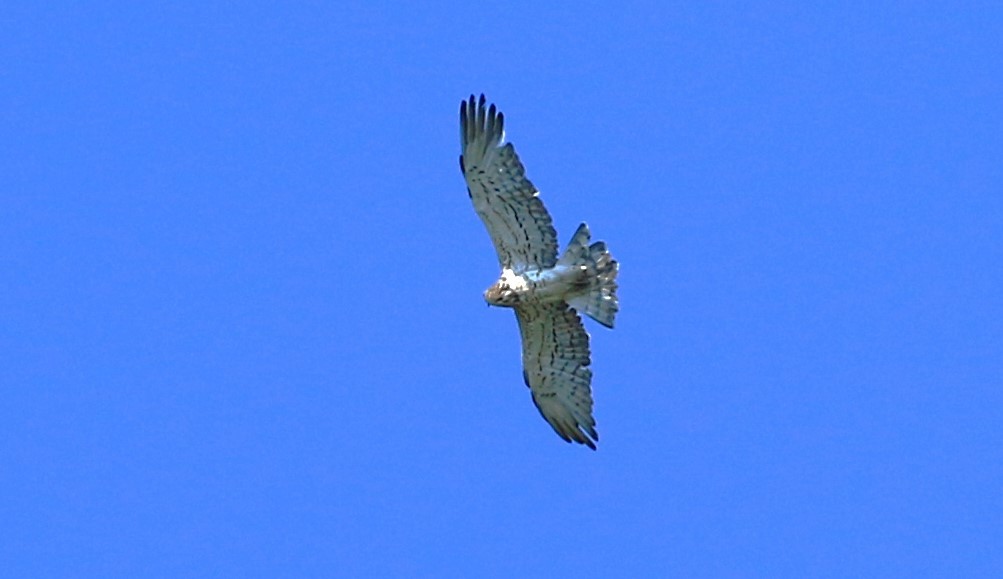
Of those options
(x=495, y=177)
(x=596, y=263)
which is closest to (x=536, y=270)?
(x=596, y=263)

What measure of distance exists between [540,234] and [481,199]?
2.03 ft

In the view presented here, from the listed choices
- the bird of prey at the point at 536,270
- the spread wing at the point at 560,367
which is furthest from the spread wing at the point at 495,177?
the spread wing at the point at 560,367

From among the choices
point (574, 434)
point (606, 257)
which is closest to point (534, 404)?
point (574, 434)

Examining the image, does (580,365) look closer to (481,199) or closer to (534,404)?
(534,404)

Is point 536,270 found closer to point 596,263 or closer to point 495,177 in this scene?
point 596,263

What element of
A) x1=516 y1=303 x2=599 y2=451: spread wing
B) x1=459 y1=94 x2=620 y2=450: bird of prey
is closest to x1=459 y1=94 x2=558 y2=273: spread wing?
x1=459 y1=94 x2=620 y2=450: bird of prey

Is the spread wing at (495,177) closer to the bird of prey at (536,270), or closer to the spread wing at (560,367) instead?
the bird of prey at (536,270)

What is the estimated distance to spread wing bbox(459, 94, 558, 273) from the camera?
56.0 ft

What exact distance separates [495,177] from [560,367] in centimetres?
205

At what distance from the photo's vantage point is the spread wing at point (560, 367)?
17766mm

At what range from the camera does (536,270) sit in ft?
57.2

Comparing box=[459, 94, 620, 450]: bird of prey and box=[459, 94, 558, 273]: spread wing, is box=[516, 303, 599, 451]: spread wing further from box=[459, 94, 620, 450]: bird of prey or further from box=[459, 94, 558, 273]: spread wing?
box=[459, 94, 558, 273]: spread wing

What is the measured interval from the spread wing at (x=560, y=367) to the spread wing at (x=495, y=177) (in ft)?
2.83

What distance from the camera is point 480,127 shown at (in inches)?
672
